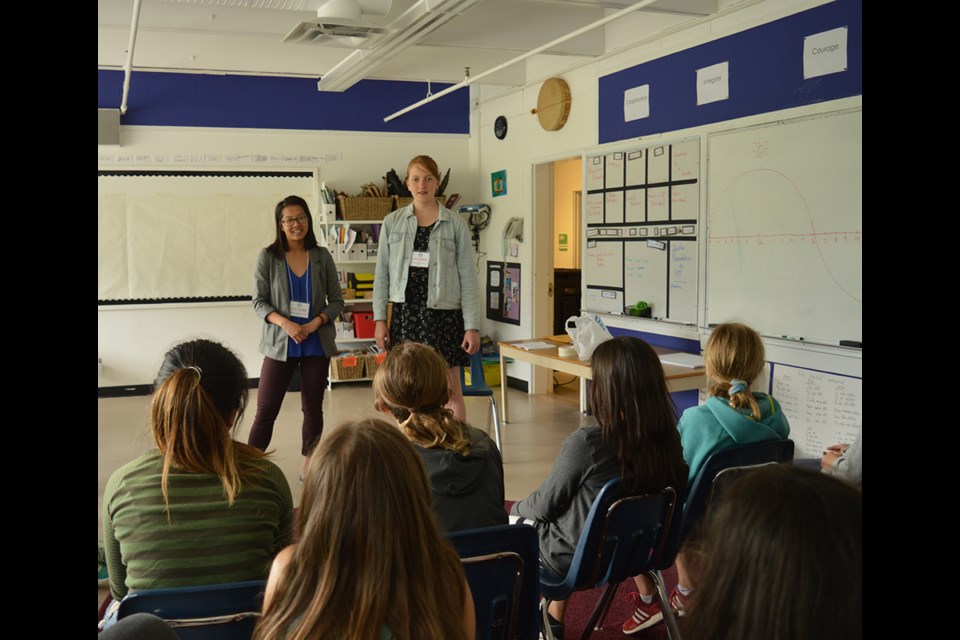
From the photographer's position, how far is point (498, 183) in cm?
766

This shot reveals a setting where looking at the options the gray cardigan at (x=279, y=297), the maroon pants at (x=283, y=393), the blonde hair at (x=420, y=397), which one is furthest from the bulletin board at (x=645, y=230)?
the blonde hair at (x=420, y=397)

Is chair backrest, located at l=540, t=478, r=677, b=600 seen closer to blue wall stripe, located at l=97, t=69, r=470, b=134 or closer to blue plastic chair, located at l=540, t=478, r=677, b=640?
blue plastic chair, located at l=540, t=478, r=677, b=640

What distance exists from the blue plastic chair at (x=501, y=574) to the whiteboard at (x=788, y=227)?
274 cm

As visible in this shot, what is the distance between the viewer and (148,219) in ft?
23.8

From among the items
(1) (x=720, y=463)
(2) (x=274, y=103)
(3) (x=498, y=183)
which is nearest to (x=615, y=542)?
(1) (x=720, y=463)

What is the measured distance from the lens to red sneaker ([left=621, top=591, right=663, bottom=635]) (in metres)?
2.72

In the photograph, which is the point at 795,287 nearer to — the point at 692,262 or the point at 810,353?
the point at 810,353

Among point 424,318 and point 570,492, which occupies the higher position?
point 424,318

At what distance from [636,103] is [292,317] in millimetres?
2811

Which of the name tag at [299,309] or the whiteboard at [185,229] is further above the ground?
the whiteboard at [185,229]

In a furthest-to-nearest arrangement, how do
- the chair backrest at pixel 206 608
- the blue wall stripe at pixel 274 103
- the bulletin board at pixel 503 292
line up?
the bulletin board at pixel 503 292
the blue wall stripe at pixel 274 103
the chair backrest at pixel 206 608

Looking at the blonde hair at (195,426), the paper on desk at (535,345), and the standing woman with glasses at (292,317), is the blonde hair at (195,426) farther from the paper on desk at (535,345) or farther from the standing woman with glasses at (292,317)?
the paper on desk at (535,345)

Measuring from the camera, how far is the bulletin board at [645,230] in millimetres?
5035

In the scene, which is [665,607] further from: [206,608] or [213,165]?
[213,165]
